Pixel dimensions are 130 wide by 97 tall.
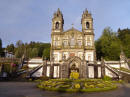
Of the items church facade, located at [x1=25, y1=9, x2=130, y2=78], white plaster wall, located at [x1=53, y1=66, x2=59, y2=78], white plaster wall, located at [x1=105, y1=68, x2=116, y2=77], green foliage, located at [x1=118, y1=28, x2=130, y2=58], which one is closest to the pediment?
church facade, located at [x1=25, y1=9, x2=130, y2=78]

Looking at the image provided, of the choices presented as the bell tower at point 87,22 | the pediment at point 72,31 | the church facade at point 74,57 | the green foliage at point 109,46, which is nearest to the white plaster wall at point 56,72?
the church facade at point 74,57

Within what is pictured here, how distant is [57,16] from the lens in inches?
1754

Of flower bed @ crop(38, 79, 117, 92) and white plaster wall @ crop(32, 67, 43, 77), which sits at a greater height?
flower bed @ crop(38, 79, 117, 92)

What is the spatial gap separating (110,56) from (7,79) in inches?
1433

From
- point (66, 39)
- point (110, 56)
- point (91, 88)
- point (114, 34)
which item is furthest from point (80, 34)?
point (91, 88)

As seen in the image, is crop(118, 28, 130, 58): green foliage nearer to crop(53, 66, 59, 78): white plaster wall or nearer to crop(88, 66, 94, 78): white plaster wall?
crop(88, 66, 94, 78): white plaster wall

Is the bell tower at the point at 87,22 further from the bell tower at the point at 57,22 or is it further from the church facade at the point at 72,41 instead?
the bell tower at the point at 57,22

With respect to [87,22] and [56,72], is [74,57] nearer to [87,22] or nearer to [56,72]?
[56,72]

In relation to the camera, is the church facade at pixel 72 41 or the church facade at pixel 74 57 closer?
the church facade at pixel 74 57

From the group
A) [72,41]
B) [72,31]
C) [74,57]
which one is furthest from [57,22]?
[74,57]

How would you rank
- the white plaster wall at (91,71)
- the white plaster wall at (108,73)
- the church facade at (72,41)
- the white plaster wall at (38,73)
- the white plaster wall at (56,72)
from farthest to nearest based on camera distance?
the church facade at (72,41)
the white plaster wall at (91,71)
the white plaster wall at (56,72)
the white plaster wall at (38,73)
the white plaster wall at (108,73)

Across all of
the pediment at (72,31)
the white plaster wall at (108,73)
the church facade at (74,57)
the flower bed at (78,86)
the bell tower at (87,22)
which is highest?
the bell tower at (87,22)

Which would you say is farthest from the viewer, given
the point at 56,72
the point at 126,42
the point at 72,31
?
the point at 126,42

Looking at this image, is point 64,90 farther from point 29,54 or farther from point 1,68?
point 29,54
